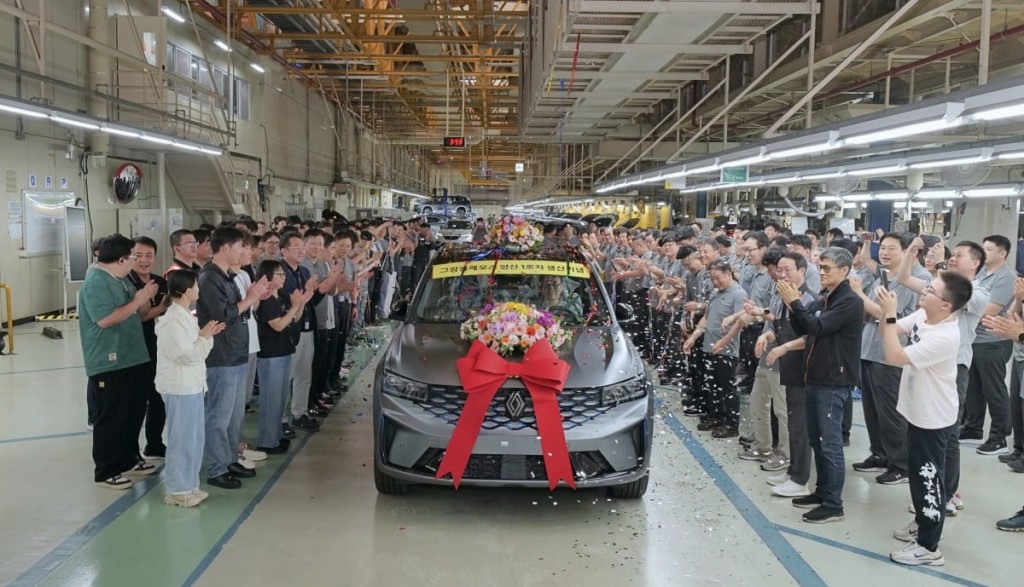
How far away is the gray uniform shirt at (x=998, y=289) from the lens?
20.4ft

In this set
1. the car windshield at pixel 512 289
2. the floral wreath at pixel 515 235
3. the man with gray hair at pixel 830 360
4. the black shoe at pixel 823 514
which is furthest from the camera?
the floral wreath at pixel 515 235

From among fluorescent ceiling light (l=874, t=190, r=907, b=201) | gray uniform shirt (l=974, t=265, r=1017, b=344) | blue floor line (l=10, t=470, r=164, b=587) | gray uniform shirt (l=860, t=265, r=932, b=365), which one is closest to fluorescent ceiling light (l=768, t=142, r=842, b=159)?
gray uniform shirt (l=860, t=265, r=932, b=365)

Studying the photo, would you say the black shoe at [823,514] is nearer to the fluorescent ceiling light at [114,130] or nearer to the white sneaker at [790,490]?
the white sneaker at [790,490]

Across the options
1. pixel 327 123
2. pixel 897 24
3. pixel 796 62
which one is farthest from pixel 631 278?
pixel 327 123

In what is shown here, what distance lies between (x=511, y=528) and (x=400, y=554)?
0.72 metres

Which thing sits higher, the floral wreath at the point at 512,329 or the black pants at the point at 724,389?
the floral wreath at the point at 512,329

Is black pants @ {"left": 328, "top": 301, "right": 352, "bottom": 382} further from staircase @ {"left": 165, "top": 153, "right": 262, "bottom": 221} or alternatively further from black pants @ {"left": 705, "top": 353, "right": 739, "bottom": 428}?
staircase @ {"left": 165, "top": 153, "right": 262, "bottom": 221}

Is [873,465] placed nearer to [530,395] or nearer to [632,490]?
[632,490]

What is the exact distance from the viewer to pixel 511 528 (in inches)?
177

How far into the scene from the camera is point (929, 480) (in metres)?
3.98

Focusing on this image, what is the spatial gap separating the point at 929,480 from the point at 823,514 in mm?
818

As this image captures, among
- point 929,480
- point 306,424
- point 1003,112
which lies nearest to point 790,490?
point 929,480

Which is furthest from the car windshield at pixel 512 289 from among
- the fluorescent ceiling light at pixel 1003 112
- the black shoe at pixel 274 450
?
the fluorescent ceiling light at pixel 1003 112

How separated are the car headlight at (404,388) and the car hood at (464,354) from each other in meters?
0.04
